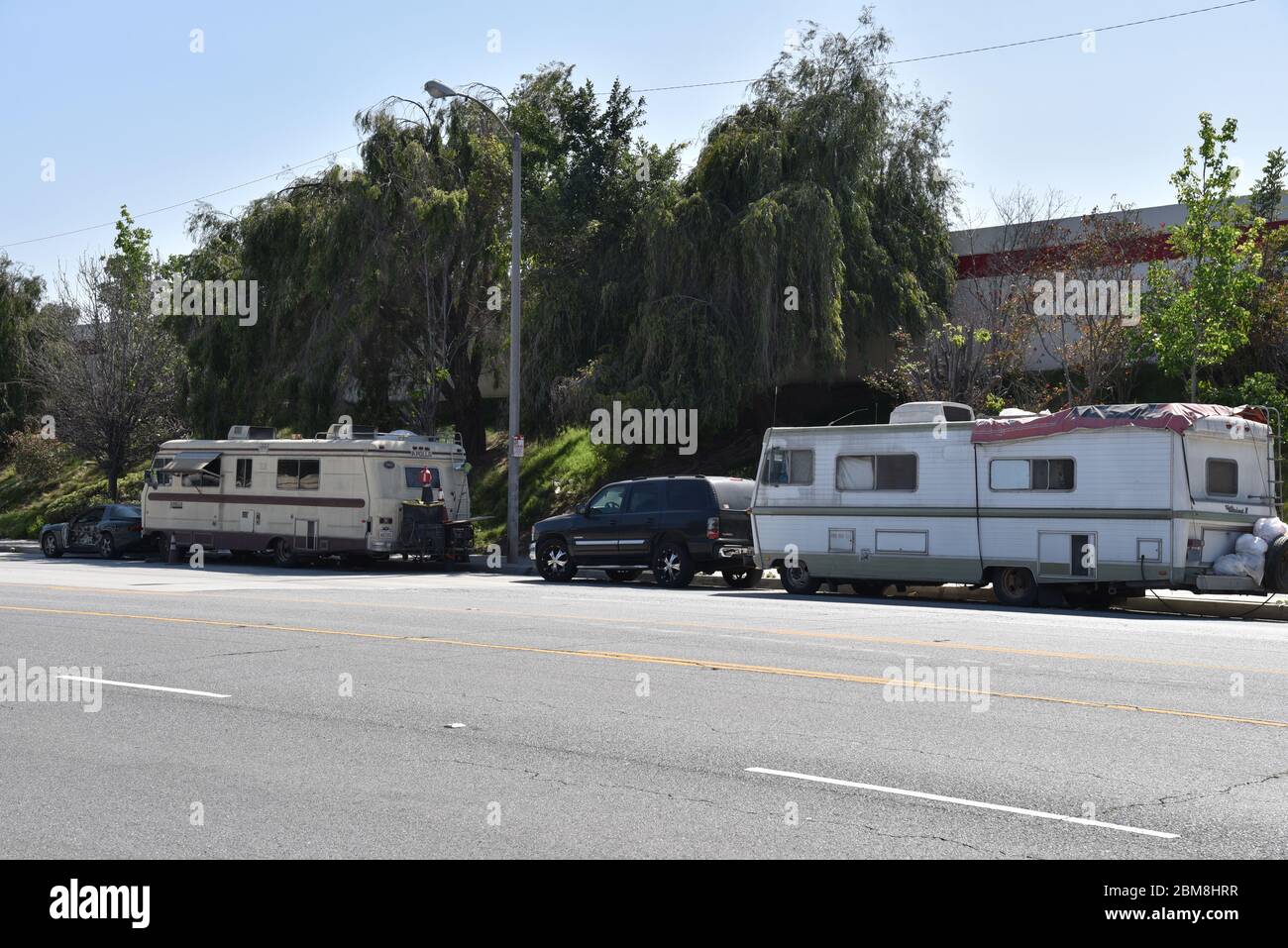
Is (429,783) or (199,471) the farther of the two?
(199,471)

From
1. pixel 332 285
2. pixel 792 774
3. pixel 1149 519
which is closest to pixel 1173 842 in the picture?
pixel 792 774

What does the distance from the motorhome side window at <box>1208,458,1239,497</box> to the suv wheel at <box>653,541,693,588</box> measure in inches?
357

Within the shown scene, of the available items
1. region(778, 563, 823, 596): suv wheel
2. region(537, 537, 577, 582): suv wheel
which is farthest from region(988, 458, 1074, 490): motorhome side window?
region(537, 537, 577, 582): suv wheel

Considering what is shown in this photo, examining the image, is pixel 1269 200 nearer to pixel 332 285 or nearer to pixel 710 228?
pixel 710 228

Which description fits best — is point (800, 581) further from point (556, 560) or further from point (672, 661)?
point (672, 661)

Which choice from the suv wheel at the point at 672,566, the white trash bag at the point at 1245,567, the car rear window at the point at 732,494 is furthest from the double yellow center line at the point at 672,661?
the car rear window at the point at 732,494

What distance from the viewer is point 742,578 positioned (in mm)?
25797

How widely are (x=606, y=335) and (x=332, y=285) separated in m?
7.37

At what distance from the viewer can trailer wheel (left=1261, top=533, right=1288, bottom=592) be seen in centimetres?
1889

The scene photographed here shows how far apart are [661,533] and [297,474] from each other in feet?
32.7

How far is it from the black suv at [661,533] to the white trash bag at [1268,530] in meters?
8.46

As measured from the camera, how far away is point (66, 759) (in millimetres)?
8305

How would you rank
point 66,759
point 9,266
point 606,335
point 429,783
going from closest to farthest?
1. point 429,783
2. point 66,759
3. point 606,335
4. point 9,266

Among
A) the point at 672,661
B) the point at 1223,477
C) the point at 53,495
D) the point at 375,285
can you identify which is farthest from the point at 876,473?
the point at 53,495
